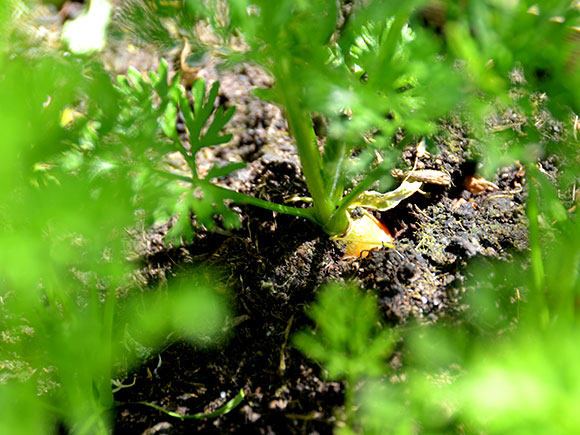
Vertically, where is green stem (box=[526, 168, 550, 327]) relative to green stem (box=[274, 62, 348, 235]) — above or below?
below

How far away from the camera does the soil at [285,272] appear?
961 mm

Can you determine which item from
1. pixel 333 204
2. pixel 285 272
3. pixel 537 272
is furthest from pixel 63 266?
pixel 537 272

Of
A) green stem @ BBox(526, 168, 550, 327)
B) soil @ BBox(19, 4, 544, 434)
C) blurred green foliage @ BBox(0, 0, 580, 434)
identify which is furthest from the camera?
soil @ BBox(19, 4, 544, 434)

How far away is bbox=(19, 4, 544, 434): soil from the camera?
0.96 m

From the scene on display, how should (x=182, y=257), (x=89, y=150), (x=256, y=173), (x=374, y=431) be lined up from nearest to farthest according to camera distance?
1. (x=374, y=431)
2. (x=89, y=150)
3. (x=182, y=257)
4. (x=256, y=173)

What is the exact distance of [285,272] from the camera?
111 cm

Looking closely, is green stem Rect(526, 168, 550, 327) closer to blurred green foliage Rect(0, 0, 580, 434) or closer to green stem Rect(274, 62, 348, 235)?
blurred green foliage Rect(0, 0, 580, 434)

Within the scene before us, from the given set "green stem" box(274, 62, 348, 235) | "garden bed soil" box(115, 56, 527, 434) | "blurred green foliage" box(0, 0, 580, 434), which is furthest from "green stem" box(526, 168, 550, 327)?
"green stem" box(274, 62, 348, 235)

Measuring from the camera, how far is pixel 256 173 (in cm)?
129

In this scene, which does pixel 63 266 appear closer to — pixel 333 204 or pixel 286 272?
pixel 286 272

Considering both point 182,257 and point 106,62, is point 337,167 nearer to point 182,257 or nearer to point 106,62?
point 182,257

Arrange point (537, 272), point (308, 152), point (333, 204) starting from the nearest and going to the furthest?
point (537, 272) < point (308, 152) < point (333, 204)

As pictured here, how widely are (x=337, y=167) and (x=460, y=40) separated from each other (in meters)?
0.43

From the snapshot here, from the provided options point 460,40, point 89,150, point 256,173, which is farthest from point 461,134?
point 89,150
